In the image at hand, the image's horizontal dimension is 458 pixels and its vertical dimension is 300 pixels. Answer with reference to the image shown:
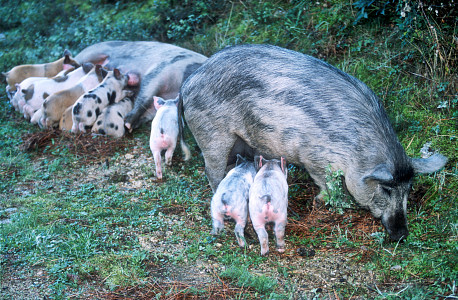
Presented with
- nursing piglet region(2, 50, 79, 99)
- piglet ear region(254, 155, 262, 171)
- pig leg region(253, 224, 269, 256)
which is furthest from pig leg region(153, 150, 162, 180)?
nursing piglet region(2, 50, 79, 99)

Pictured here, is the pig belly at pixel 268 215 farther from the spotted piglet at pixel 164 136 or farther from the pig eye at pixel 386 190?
the spotted piglet at pixel 164 136

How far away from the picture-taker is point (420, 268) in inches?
131

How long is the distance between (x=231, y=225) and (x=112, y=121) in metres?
2.30

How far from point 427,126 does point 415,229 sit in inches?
52.5

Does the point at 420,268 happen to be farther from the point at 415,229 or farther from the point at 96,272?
the point at 96,272

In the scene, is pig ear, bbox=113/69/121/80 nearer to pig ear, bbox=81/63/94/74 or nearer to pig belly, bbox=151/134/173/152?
pig ear, bbox=81/63/94/74

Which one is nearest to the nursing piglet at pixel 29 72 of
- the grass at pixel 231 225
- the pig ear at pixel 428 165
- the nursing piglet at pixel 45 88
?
the grass at pixel 231 225

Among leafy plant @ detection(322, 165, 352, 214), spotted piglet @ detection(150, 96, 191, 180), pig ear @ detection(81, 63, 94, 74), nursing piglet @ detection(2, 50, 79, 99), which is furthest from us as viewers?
nursing piglet @ detection(2, 50, 79, 99)

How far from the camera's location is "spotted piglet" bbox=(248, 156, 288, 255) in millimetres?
3482

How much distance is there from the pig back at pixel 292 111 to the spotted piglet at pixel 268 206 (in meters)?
0.41

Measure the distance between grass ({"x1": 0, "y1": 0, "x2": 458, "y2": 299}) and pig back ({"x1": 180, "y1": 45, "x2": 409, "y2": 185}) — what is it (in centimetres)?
60

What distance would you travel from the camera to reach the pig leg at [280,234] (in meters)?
3.58

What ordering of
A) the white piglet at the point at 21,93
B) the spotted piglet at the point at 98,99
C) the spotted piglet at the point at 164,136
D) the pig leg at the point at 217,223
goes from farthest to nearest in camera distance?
the white piglet at the point at 21,93 → the spotted piglet at the point at 98,99 → the spotted piglet at the point at 164,136 → the pig leg at the point at 217,223

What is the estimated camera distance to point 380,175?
350cm
